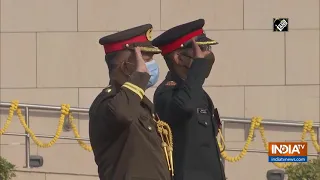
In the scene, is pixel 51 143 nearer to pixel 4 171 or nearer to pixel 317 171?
pixel 4 171

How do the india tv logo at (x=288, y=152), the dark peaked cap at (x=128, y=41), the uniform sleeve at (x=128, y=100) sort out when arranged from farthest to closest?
the india tv logo at (x=288, y=152), the dark peaked cap at (x=128, y=41), the uniform sleeve at (x=128, y=100)

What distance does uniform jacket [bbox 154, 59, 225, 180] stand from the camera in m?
5.26

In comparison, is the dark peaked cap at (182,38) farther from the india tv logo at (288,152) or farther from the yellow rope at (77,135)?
the yellow rope at (77,135)

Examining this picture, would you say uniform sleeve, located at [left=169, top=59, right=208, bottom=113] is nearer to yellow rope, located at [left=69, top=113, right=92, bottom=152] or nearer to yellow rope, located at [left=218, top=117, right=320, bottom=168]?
yellow rope, located at [left=218, top=117, right=320, bottom=168]

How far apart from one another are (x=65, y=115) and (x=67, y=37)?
3.76 feet

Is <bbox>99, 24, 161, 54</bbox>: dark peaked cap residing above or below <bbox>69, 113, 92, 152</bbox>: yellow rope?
above

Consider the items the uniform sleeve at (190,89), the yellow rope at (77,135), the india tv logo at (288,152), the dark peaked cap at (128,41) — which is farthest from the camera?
the yellow rope at (77,135)

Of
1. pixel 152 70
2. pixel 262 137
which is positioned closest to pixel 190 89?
pixel 152 70

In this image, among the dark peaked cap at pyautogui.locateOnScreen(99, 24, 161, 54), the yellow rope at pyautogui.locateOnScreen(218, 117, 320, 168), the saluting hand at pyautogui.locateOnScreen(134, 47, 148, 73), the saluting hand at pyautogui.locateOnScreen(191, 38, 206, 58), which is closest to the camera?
the saluting hand at pyautogui.locateOnScreen(134, 47, 148, 73)

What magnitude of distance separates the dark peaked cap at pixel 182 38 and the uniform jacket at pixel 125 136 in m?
1.14

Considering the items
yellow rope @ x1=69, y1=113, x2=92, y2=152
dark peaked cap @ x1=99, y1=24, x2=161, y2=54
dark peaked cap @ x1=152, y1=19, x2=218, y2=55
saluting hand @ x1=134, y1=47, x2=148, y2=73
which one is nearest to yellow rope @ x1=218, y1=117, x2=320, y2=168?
yellow rope @ x1=69, y1=113, x2=92, y2=152

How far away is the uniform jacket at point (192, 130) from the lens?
17.3 feet

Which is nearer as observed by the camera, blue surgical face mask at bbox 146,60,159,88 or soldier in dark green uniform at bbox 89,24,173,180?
soldier in dark green uniform at bbox 89,24,173,180

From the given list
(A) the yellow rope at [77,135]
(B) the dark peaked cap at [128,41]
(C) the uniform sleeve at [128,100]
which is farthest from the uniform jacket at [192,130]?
(A) the yellow rope at [77,135]
